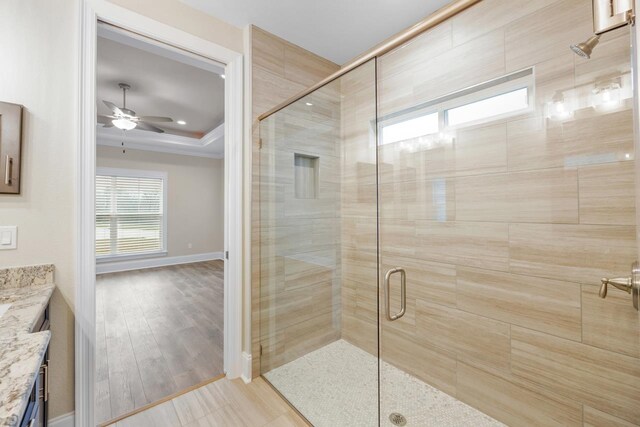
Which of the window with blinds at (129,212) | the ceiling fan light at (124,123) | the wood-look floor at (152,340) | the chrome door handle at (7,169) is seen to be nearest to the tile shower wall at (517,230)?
the wood-look floor at (152,340)

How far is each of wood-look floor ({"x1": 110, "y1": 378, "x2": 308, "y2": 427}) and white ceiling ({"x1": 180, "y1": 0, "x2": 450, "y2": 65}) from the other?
8.72ft

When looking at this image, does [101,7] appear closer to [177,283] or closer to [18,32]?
[18,32]

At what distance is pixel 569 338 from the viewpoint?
1.39 meters

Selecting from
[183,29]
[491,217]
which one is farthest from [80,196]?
[491,217]

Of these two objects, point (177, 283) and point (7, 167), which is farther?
point (177, 283)

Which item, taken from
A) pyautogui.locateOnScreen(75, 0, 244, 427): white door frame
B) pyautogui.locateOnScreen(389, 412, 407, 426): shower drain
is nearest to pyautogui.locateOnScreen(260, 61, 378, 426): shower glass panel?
pyautogui.locateOnScreen(389, 412, 407, 426): shower drain

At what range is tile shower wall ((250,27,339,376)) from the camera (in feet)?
7.02

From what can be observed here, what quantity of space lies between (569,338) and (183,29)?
2903 millimetres

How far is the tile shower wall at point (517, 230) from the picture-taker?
4.21 feet

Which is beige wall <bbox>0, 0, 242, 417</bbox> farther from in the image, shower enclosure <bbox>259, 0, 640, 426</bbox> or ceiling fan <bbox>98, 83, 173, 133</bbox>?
ceiling fan <bbox>98, 83, 173, 133</bbox>

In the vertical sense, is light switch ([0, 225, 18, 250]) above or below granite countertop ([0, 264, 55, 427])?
above

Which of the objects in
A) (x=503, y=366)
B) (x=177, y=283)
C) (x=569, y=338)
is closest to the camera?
(x=569, y=338)

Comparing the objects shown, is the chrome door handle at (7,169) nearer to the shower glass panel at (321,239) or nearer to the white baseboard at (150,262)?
the shower glass panel at (321,239)

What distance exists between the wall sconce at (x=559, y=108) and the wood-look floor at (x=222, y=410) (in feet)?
7.22
